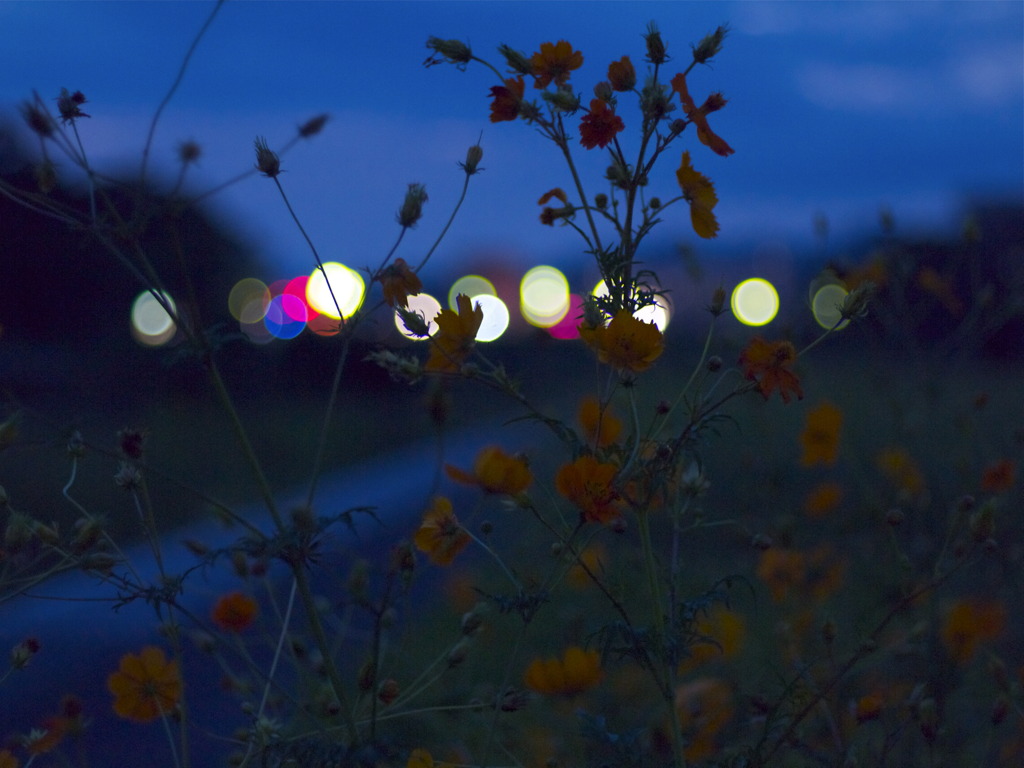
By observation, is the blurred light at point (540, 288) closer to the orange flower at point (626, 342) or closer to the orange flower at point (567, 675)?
the orange flower at point (567, 675)

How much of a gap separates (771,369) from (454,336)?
513mm

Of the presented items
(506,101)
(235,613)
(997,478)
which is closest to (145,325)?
(235,613)

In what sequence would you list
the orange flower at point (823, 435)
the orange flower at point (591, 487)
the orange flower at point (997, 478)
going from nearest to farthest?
the orange flower at point (591, 487)
the orange flower at point (823, 435)
the orange flower at point (997, 478)

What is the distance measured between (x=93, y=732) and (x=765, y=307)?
4.65 meters

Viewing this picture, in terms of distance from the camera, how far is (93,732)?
12.6 feet

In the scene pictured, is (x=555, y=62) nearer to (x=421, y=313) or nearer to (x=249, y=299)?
(x=421, y=313)

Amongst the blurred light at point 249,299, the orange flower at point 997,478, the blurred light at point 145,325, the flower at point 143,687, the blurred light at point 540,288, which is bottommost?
the flower at point 143,687

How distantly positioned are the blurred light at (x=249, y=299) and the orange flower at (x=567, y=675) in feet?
52.6

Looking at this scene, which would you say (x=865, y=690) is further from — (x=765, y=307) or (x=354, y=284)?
(x=765, y=307)

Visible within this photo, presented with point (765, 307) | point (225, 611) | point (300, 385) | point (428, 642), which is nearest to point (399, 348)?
point (225, 611)

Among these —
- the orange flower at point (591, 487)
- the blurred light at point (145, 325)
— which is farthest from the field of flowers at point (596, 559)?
the blurred light at point (145, 325)

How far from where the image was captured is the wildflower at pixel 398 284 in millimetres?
1407

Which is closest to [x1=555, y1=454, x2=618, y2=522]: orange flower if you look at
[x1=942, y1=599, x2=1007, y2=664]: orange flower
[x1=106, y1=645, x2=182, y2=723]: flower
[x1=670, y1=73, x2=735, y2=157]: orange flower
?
[x1=670, y1=73, x2=735, y2=157]: orange flower

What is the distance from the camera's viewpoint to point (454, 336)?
4.57ft
